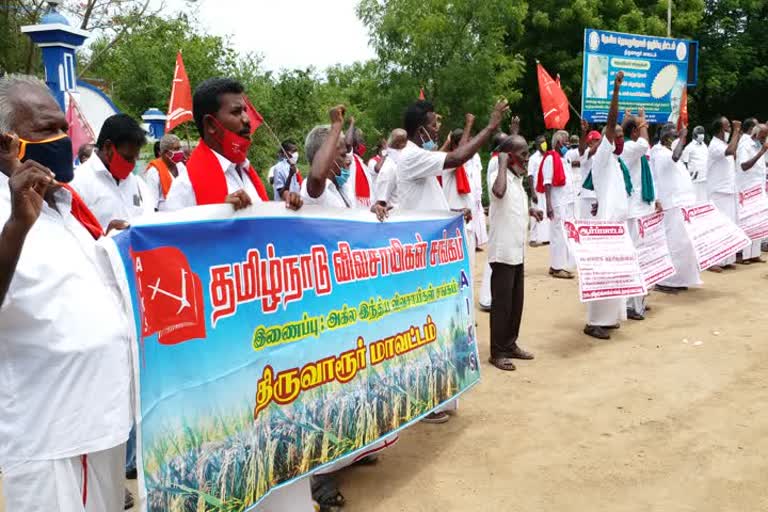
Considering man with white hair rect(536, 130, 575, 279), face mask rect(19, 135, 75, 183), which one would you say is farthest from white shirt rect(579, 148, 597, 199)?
face mask rect(19, 135, 75, 183)

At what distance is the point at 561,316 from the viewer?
25.9ft

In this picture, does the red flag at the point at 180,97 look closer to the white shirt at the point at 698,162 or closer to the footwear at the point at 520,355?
the footwear at the point at 520,355

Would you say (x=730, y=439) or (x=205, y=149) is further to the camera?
(x=730, y=439)

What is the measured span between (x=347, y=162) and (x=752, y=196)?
8.42 m

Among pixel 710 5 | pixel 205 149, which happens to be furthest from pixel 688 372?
pixel 710 5

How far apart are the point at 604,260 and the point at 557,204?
454cm

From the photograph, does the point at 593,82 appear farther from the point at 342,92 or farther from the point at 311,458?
the point at 342,92

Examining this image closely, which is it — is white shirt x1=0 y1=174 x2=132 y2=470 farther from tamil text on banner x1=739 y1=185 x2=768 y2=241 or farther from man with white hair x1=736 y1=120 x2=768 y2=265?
man with white hair x1=736 y1=120 x2=768 y2=265

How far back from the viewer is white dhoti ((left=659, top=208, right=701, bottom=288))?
28.7 feet

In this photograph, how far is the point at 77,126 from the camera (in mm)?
7273

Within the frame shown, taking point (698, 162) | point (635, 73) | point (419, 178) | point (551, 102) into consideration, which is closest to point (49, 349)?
point (419, 178)

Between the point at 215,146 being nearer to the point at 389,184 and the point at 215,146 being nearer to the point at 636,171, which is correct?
the point at 389,184

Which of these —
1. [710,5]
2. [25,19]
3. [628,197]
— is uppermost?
[710,5]

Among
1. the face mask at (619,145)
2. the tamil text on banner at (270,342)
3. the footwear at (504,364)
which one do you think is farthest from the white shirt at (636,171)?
the tamil text on banner at (270,342)
